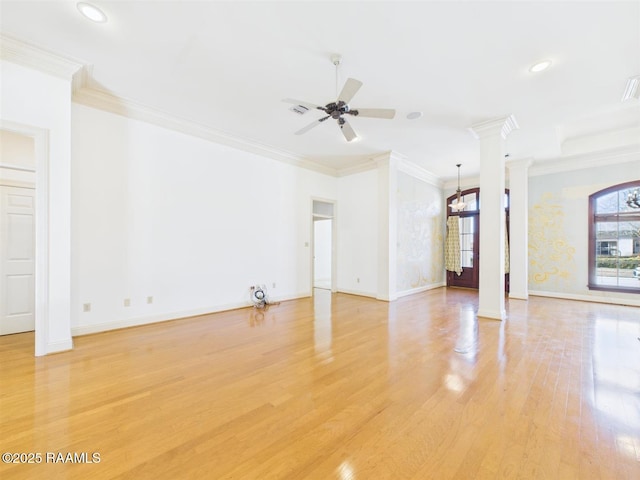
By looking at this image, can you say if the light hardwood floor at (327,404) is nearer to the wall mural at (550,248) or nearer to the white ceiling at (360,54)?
the wall mural at (550,248)

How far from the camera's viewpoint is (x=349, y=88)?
2.58 metres

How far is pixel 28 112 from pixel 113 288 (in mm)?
2251

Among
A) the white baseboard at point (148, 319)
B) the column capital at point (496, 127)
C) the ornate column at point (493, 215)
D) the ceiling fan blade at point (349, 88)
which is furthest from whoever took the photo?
the ornate column at point (493, 215)

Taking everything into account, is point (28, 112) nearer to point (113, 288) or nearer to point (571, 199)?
point (113, 288)

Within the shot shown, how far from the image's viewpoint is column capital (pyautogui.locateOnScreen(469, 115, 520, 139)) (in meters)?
4.24

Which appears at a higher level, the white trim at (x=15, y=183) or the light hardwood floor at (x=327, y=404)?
the white trim at (x=15, y=183)

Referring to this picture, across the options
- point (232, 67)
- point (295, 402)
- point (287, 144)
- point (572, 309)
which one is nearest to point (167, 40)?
point (232, 67)

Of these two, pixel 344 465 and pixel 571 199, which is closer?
pixel 344 465

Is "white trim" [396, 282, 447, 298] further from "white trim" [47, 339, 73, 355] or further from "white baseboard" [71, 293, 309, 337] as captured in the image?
"white trim" [47, 339, 73, 355]

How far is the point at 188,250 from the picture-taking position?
448 cm

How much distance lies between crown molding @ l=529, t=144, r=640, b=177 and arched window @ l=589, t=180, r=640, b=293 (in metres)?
0.55

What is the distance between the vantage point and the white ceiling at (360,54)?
2.33 m

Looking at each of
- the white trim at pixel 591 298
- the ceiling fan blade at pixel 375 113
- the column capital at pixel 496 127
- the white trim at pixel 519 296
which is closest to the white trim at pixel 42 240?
the ceiling fan blade at pixel 375 113

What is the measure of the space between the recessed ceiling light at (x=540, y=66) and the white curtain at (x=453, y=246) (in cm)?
550
